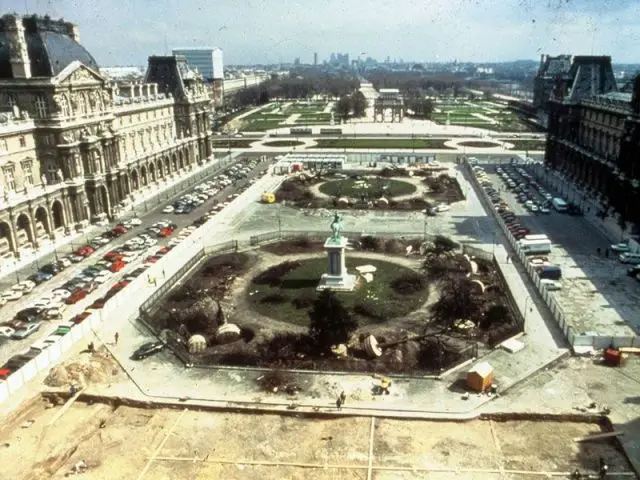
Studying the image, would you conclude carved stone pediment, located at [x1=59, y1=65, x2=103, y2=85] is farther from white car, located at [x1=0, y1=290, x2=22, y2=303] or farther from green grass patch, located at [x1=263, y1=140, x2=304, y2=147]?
green grass patch, located at [x1=263, y1=140, x2=304, y2=147]

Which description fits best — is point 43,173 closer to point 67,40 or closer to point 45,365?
point 67,40

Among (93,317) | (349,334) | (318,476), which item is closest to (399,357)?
(349,334)

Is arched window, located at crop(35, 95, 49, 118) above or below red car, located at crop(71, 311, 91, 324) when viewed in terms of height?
above

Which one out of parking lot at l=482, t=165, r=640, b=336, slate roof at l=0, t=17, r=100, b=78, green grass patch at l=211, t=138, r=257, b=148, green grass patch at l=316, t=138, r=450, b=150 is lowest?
parking lot at l=482, t=165, r=640, b=336

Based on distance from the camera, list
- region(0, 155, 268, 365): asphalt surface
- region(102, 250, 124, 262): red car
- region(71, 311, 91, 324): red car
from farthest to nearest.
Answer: region(102, 250, 124, 262): red car, region(71, 311, 91, 324): red car, region(0, 155, 268, 365): asphalt surface

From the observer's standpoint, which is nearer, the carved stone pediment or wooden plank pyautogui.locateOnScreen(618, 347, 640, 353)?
wooden plank pyautogui.locateOnScreen(618, 347, 640, 353)

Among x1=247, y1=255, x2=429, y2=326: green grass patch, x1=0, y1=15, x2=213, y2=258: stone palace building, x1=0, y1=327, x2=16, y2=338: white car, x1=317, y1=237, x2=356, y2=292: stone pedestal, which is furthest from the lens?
x1=0, y1=15, x2=213, y2=258: stone palace building

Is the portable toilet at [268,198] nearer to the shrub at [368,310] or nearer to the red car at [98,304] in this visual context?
the red car at [98,304]

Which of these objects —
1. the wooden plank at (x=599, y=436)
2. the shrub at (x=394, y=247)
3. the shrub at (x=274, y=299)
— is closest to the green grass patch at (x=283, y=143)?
the shrub at (x=394, y=247)

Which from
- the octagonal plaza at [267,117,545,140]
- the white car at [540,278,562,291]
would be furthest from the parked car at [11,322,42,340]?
the octagonal plaza at [267,117,545,140]
